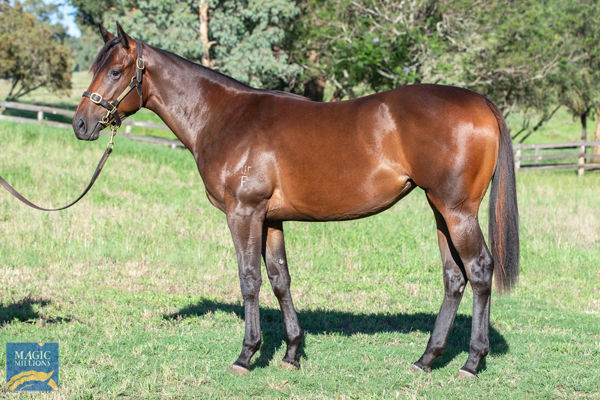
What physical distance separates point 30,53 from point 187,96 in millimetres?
29254

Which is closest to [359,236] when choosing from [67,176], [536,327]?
[536,327]

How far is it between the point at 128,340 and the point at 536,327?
411cm

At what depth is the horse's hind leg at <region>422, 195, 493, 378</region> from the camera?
4.57 metres

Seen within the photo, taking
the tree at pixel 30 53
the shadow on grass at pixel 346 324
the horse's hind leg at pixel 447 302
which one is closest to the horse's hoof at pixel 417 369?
the horse's hind leg at pixel 447 302

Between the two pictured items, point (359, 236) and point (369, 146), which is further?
point (359, 236)

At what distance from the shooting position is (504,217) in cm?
484

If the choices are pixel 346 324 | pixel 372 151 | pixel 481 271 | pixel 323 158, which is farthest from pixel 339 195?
pixel 346 324

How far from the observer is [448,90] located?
4.75m

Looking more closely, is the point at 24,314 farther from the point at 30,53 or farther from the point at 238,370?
the point at 30,53

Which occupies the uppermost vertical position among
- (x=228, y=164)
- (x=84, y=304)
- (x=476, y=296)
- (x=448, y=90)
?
(x=448, y=90)

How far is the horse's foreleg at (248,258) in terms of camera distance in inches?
190

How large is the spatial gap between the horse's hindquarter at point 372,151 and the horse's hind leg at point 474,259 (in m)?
0.13

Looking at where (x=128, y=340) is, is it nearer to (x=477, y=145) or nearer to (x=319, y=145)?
(x=319, y=145)

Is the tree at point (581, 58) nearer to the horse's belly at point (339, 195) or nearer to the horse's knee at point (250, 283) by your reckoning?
the horse's belly at point (339, 195)
